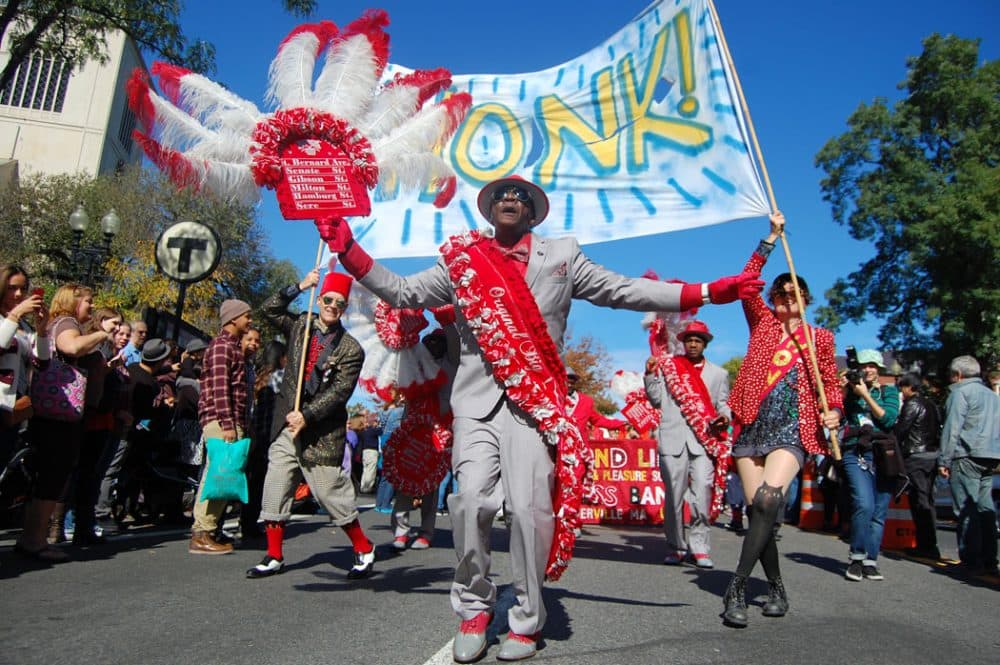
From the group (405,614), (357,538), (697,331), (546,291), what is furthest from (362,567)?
(697,331)

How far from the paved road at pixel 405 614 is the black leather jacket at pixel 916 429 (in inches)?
90.5

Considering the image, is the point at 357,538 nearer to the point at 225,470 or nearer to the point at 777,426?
the point at 225,470

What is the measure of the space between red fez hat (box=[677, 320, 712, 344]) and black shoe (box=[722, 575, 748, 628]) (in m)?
3.39

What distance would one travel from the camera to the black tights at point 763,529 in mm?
4383

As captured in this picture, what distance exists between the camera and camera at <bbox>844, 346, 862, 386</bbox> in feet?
19.3

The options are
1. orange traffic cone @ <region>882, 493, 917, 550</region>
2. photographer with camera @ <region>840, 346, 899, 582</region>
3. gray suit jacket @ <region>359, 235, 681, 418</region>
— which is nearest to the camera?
gray suit jacket @ <region>359, 235, 681, 418</region>

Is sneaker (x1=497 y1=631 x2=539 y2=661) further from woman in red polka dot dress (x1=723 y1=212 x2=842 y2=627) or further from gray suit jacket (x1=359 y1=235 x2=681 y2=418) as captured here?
woman in red polka dot dress (x1=723 y1=212 x2=842 y2=627)

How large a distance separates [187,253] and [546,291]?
696 centimetres

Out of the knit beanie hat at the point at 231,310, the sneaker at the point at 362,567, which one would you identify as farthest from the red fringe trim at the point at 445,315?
the sneaker at the point at 362,567

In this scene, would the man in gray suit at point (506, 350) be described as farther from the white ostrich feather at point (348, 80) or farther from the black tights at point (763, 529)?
the black tights at point (763, 529)

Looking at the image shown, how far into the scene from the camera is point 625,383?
10.0 meters

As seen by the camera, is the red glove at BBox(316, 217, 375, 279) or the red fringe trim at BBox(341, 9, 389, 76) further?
the red fringe trim at BBox(341, 9, 389, 76)

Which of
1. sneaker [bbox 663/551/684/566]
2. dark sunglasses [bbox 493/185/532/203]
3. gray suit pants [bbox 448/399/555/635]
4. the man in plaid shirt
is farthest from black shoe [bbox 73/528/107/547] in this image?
sneaker [bbox 663/551/684/566]

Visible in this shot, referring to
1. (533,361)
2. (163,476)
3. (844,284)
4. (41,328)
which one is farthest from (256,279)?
(533,361)
